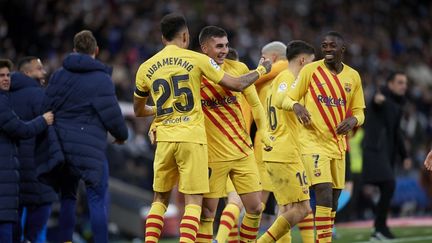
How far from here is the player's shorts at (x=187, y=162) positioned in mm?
10633

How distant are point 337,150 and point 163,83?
2.21 meters

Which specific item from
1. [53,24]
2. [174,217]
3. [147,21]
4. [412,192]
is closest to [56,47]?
[53,24]

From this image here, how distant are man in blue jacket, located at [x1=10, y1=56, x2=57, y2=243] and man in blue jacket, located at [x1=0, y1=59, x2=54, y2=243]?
0.98 metres

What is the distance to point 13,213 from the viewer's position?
11977 millimetres

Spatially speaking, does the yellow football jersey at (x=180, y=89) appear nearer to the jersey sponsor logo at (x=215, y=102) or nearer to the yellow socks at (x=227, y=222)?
the jersey sponsor logo at (x=215, y=102)

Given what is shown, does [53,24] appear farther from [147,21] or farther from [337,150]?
[337,150]

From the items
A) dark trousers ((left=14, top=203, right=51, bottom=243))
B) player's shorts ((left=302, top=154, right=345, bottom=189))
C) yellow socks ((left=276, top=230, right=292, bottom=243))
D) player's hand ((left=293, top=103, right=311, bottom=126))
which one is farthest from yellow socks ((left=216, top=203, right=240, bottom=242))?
dark trousers ((left=14, top=203, right=51, bottom=243))

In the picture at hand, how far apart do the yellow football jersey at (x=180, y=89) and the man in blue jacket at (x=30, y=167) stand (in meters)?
2.88

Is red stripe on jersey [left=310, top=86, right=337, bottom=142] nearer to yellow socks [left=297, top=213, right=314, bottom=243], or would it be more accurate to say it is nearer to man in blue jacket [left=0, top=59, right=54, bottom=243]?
yellow socks [left=297, top=213, right=314, bottom=243]

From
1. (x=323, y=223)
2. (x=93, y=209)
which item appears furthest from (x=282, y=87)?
(x=93, y=209)

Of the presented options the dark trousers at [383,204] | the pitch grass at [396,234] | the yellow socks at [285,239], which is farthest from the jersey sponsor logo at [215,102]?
the dark trousers at [383,204]

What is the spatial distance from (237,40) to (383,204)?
12.6 metres

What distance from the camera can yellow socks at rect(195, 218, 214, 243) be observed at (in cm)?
1117

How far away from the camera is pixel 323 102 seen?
1177 centimetres
